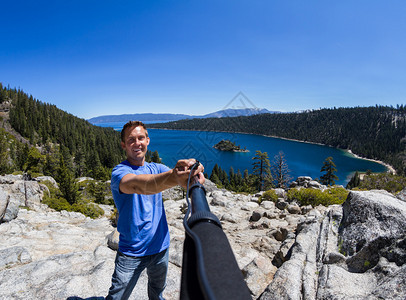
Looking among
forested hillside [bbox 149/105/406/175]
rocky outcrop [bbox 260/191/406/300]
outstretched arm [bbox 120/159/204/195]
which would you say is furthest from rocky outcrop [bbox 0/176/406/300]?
forested hillside [bbox 149/105/406/175]

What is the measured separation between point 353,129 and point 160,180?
177 meters

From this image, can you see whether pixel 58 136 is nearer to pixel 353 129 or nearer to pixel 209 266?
pixel 209 266

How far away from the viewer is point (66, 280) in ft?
13.0

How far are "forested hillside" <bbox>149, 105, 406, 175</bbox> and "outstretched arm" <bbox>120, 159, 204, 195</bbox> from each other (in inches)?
4370

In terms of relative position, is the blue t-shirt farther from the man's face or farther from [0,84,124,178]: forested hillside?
[0,84,124,178]: forested hillside

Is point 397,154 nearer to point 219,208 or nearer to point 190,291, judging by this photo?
point 219,208

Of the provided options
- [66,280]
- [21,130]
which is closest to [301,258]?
[66,280]

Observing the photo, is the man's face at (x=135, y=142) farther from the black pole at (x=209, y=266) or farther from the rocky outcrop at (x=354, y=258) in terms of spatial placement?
the rocky outcrop at (x=354, y=258)

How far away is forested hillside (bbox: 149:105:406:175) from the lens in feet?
372

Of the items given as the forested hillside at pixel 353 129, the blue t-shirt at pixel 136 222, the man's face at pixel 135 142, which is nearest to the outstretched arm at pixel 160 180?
the blue t-shirt at pixel 136 222

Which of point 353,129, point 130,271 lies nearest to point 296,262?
point 130,271

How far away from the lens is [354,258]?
3.19 m

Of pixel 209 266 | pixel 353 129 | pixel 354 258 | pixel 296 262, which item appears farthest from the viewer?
pixel 353 129

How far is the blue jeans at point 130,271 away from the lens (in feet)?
7.43
